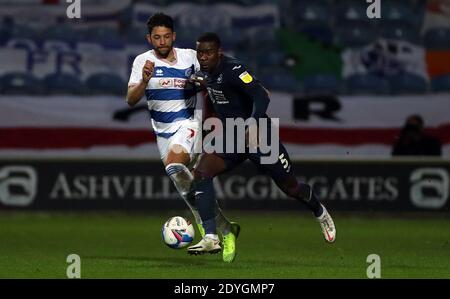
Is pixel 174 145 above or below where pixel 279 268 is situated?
above

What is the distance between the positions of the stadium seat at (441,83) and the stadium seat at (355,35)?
1.08 metres

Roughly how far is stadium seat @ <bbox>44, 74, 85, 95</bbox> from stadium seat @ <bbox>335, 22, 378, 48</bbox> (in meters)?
3.82

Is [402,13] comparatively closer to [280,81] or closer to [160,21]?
[280,81]

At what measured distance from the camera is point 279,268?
31.5 ft

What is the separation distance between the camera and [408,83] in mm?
17844

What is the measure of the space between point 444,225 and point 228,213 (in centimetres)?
275

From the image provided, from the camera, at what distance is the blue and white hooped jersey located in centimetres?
1017

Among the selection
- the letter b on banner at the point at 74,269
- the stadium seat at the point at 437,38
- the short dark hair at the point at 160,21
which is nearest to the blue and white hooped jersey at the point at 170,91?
the short dark hair at the point at 160,21

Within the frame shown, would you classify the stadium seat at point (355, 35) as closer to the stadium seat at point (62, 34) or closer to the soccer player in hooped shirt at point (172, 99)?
the stadium seat at point (62, 34)

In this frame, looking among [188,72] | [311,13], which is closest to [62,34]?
[311,13]

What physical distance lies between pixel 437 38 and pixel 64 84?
549 centimetres

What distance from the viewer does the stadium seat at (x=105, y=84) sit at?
1750cm
